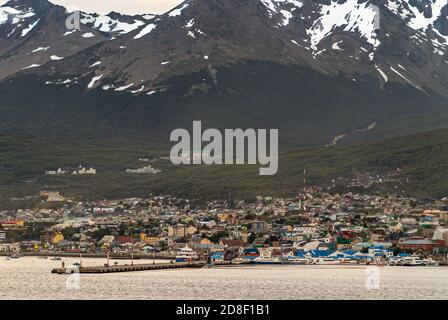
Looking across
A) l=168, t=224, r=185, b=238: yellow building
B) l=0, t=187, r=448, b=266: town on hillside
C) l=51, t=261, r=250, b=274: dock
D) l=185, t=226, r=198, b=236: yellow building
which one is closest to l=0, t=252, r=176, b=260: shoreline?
l=0, t=187, r=448, b=266: town on hillside

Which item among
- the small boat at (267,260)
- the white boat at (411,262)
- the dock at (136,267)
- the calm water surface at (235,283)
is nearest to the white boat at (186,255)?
the dock at (136,267)

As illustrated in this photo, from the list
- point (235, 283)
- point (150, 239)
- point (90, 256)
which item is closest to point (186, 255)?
point (90, 256)

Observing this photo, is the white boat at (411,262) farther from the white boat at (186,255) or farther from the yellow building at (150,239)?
the yellow building at (150,239)

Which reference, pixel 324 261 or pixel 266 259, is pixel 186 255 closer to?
pixel 266 259

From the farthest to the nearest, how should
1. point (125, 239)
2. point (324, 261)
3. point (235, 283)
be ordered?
1. point (125, 239)
2. point (324, 261)
3. point (235, 283)

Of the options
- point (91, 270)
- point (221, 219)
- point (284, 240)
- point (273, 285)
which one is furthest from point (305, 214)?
point (273, 285)
